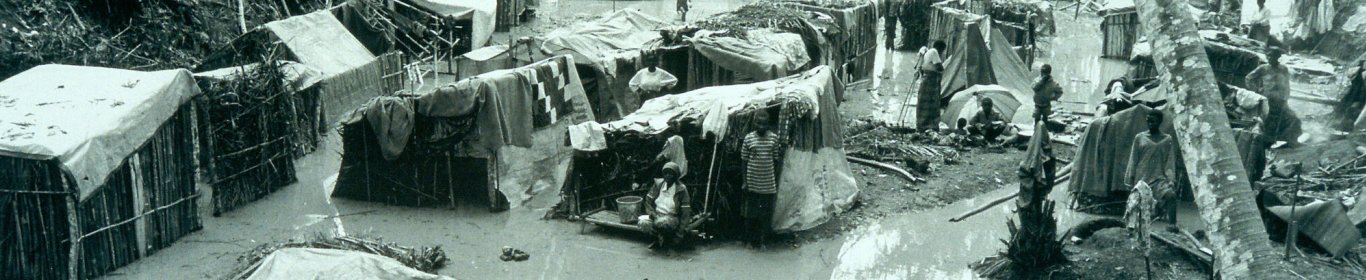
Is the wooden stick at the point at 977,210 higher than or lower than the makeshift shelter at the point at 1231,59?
lower

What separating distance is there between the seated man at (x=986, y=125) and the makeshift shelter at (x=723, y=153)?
415cm

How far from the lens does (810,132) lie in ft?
38.5

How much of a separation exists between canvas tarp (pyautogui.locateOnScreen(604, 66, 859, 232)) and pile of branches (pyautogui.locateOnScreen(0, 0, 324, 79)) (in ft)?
24.9

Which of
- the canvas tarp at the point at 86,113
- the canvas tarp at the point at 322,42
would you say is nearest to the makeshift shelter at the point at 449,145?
the canvas tarp at the point at 86,113

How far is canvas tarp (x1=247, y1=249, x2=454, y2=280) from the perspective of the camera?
24.3ft

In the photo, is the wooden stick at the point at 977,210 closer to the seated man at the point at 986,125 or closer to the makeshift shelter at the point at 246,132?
the seated man at the point at 986,125

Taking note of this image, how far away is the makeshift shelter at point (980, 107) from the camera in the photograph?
53.8ft

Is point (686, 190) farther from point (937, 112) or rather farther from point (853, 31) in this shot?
point (853, 31)

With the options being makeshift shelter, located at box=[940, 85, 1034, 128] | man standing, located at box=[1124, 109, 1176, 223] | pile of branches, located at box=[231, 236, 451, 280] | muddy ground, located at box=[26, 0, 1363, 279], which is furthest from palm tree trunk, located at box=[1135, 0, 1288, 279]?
makeshift shelter, located at box=[940, 85, 1034, 128]

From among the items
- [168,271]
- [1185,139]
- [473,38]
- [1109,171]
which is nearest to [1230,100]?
[1109,171]

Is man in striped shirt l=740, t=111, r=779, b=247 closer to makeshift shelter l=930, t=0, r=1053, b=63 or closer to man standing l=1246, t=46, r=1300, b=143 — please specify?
man standing l=1246, t=46, r=1300, b=143

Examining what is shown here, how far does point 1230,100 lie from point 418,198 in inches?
362

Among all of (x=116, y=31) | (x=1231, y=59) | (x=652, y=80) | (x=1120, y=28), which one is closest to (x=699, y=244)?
(x=652, y=80)

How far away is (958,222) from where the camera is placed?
12.4 metres
